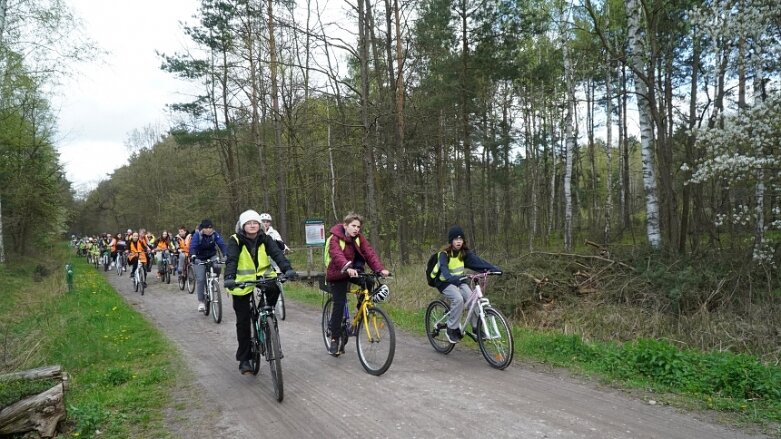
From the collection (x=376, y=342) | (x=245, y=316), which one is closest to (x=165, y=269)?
(x=245, y=316)

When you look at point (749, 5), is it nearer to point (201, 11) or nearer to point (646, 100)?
point (646, 100)

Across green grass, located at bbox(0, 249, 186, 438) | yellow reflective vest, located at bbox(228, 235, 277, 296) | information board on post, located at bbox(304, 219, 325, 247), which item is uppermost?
information board on post, located at bbox(304, 219, 325, 247)

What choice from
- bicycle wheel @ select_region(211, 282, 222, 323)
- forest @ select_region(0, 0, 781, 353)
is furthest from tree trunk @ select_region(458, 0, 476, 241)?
bicycle wheel @ select_region(211, 282, 222, 323)

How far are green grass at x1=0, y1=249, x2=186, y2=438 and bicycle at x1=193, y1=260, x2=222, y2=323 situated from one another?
1140 millimetres

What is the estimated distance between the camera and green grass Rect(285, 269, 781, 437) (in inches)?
183

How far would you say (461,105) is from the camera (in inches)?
723

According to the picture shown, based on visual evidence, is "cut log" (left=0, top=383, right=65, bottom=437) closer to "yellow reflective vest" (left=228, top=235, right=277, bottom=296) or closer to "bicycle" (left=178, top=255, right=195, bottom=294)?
"yellow reflective vest" (left=228, top=235, right=277, bottom=296)

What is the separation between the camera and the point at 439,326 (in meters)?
6.90

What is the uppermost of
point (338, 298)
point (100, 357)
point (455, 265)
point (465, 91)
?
point (465, 91)

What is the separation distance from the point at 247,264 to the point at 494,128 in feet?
61.1

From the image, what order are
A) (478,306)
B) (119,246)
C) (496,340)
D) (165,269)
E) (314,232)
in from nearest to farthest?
(496,340)
(478,306)
(314,232)
(165,269)
(119,246)

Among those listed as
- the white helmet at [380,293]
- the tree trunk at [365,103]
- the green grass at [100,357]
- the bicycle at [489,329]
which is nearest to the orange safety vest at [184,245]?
the green grass at [100,357]

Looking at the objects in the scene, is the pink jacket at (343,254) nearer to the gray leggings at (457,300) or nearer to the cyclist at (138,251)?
the gray leggings at (457,300)

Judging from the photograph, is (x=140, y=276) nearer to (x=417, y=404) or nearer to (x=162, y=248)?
(x=162, y=248)
